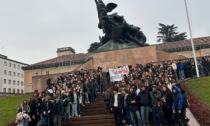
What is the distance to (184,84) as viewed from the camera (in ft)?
64.9

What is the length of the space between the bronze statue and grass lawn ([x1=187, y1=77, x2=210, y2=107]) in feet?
33.4

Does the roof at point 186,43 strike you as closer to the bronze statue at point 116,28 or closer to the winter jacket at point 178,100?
the bronze statue at point 116,28

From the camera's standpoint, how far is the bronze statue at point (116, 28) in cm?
2934

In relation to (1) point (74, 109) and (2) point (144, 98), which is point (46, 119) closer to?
(1) point (74, 109)

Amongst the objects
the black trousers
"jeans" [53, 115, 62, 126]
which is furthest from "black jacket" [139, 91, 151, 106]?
"jeans" [53, 115, 62, 126]

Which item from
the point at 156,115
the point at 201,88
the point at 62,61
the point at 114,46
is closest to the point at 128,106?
the point at 156,115

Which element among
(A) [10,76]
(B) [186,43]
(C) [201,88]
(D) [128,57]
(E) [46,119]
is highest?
(B) [186,43]

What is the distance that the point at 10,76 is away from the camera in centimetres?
9375

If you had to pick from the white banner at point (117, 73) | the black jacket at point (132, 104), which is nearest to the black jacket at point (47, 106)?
the black jacket at point (132, 104)

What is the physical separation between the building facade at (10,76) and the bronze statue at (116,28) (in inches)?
2587

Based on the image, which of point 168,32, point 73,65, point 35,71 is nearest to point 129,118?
point 73,65

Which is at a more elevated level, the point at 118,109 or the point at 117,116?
the point at 118,109

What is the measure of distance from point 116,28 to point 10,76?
237 ft

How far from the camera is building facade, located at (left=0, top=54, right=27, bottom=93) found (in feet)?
291
